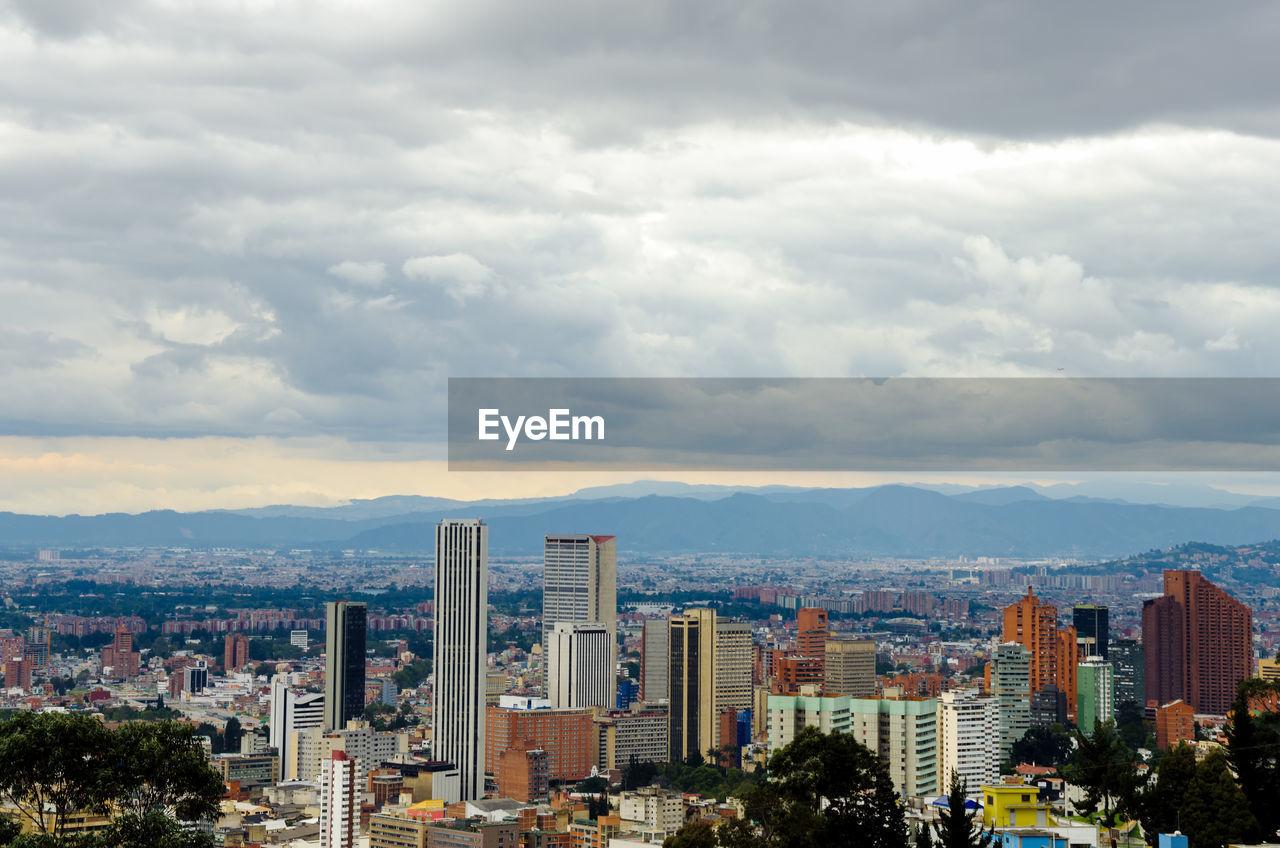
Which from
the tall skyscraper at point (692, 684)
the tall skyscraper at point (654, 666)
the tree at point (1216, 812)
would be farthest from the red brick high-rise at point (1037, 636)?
the tree at point (1216, 812)

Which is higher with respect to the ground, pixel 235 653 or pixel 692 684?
pixel 692 684

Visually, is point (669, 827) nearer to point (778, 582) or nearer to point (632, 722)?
point (632, 722)

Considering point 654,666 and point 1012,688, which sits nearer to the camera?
point 1012,688

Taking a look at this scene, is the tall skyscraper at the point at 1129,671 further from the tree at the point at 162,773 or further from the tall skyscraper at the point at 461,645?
the tree at the point at 162,773

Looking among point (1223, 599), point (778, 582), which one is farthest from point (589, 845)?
point (778, 582)

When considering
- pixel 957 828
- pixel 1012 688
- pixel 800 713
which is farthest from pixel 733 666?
pixel 957 828

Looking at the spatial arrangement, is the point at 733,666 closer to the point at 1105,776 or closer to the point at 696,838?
the point at 1105,776

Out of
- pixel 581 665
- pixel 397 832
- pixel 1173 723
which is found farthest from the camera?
pixel 581 665
